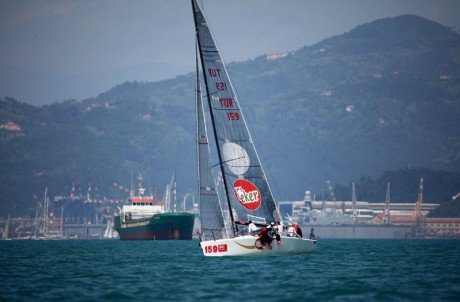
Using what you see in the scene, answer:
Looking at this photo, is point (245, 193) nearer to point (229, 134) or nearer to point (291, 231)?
point (229, 134)

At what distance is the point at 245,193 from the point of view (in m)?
60.0

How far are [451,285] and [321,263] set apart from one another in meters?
15.5

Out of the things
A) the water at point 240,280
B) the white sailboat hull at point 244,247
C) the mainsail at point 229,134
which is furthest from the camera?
A: the mainsail at point 229,134

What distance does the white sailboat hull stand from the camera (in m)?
59.1

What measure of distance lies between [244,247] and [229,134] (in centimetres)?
627

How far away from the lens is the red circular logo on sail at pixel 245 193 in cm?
5994

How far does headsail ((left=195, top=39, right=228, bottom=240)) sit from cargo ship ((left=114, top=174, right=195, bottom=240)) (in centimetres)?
10402

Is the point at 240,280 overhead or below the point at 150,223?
below

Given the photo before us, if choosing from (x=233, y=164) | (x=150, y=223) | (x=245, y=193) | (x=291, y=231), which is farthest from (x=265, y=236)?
(x=150, y=223)

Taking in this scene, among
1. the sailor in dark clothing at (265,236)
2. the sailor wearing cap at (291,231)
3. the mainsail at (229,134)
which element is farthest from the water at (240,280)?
the mainsail at (229,134)

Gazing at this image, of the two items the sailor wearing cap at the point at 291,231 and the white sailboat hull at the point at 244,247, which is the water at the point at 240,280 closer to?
the white sailboat hull at the point at 244,247

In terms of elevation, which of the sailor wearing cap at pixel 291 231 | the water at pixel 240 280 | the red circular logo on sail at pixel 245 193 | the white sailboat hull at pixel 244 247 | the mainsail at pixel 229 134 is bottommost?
the water at pixel 240 280

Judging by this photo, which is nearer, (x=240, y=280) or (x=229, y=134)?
(x=240, y=280)

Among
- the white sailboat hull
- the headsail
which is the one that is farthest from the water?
the headsail
